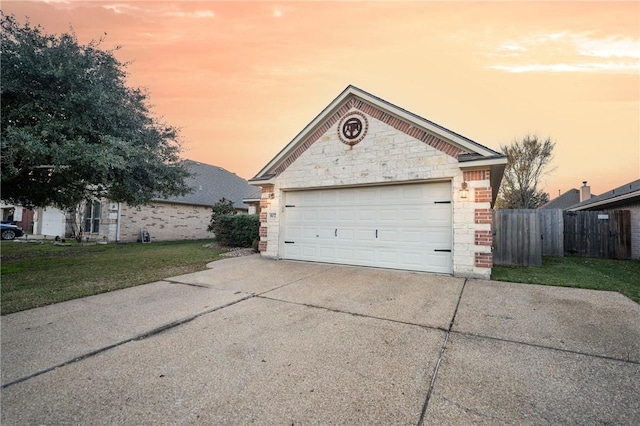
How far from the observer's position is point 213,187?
22.1 metres

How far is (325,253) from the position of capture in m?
8.64

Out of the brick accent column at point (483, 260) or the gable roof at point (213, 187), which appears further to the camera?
the gable roof at point (213, 187)

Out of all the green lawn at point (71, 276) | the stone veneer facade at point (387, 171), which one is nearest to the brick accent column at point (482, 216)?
the stone veneer facade at point (387, 171)

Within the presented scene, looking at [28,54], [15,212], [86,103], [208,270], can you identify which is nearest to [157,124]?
[86,103]

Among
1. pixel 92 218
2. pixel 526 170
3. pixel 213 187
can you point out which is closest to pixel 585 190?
pixel 526 170

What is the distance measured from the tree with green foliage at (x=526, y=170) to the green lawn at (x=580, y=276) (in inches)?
612

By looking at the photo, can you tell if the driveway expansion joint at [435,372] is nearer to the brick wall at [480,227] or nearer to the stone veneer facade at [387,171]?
the brick wall at [480,227]

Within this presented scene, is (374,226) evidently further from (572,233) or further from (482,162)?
(572,233)

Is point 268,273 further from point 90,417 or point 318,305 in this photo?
point 90,417

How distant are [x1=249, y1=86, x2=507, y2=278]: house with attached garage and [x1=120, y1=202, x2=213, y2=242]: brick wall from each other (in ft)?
33.7

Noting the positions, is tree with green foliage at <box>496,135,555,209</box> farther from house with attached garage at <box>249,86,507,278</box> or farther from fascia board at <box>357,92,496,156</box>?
fascia board at <box>357,92,496,156</box>

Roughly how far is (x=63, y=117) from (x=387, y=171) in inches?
363

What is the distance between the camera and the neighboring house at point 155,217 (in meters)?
16.3

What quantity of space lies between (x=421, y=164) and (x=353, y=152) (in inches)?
78.3
